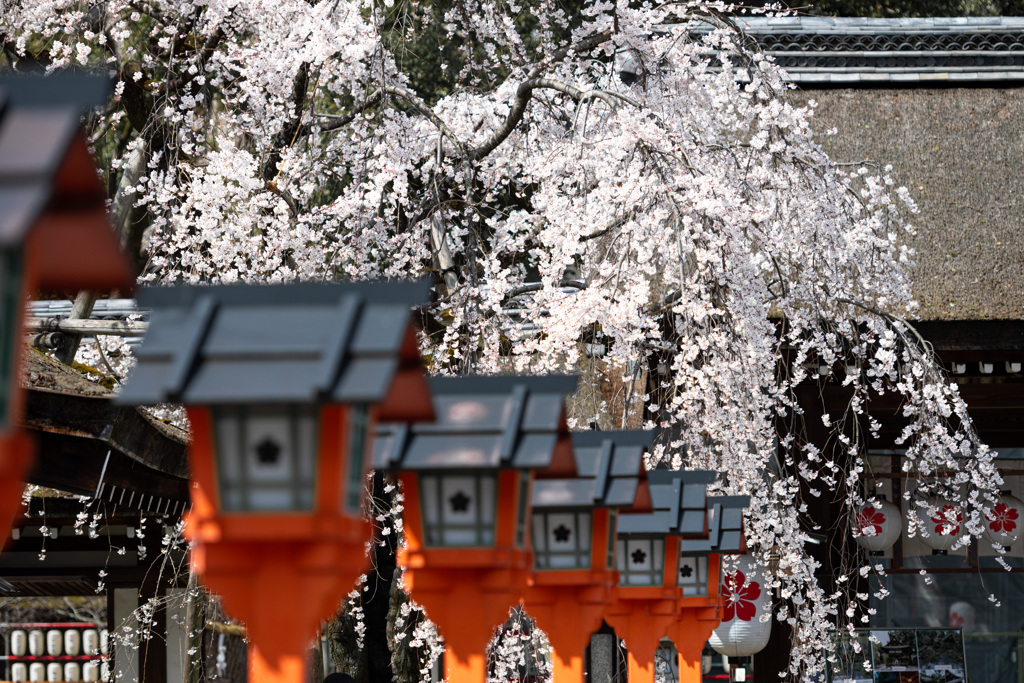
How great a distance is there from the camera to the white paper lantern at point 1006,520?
10174 mm

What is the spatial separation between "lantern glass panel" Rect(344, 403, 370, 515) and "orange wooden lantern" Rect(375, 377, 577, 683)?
73cm

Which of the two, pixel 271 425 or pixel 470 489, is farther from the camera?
pixel 470 489

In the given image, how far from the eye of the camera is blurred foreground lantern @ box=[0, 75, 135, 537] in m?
1.56

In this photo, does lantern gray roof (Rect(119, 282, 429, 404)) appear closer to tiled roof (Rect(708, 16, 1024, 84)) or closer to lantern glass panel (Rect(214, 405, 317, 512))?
lantern glass panel (Rect(214, 405, 317, 512))

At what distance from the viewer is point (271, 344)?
1.99 m

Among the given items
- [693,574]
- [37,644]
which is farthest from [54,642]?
[693,574]

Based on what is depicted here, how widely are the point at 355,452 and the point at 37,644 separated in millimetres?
14159

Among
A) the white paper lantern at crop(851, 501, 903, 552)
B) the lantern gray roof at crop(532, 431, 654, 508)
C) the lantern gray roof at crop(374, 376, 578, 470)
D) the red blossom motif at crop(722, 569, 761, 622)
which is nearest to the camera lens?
the lantern gray roof at crop(374, 376, 578, 470)

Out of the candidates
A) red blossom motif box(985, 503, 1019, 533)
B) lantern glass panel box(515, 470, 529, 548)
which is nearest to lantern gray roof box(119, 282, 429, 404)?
lantern glass panel box(515, 470, 529, 548)

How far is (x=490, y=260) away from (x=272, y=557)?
4.50 meters

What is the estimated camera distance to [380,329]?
204cm

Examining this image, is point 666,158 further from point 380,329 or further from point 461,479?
point 380,329

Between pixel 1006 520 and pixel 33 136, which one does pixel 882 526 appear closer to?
pixel 1006 520

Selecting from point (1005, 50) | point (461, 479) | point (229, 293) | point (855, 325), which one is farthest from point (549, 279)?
point (1005, 50)
